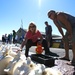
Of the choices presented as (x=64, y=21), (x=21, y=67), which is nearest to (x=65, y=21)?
(x=64, y=21)

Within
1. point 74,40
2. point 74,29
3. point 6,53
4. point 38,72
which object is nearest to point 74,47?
point 74,40

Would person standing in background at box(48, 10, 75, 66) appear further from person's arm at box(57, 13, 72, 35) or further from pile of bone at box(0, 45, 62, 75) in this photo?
pile of bone at box(0, 45, 62, 75)

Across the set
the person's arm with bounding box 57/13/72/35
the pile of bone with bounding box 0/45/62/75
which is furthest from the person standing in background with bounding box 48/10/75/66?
the pile of bone with bounding box 0/45/62/75

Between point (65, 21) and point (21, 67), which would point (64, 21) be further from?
point (21, 67)

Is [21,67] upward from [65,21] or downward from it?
downward

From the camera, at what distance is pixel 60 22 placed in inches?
152

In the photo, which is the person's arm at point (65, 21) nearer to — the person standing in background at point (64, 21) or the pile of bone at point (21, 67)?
the person standing in background at point (64, 21)

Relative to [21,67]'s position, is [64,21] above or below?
above

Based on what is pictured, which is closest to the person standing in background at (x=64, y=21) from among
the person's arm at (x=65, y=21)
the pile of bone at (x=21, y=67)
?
the person's arm at (x=65, y=21)

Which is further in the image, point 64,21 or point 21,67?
point 64,21

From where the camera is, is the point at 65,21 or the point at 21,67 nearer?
the point at 21,67

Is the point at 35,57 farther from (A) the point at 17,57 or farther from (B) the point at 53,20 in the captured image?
(A) the point at 17,57

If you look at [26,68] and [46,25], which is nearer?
[26,68]

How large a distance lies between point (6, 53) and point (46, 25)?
546 cm
